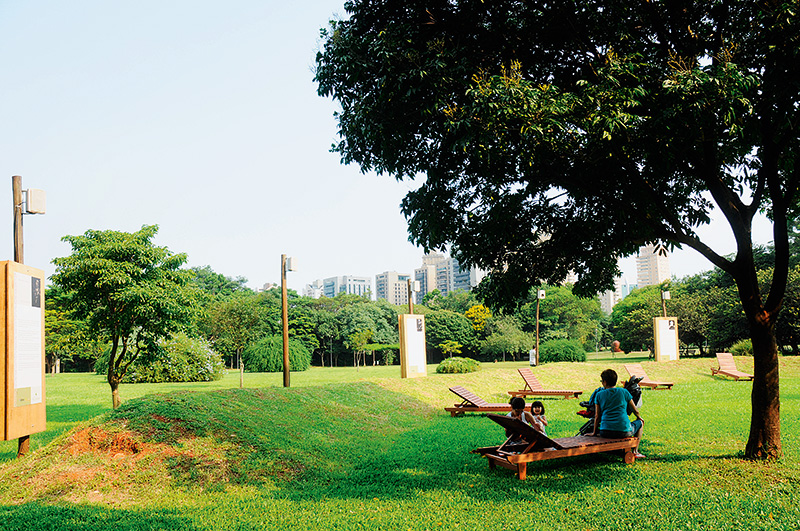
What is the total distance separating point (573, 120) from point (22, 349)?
27.3 feet

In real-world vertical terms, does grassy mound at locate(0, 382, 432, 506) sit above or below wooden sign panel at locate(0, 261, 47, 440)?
below

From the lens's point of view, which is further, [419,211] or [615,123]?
[419,211]

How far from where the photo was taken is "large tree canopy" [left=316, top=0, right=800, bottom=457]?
5879mm

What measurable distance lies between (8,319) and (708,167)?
10081 millimetres

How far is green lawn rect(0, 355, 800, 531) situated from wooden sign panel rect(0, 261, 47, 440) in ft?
2.01

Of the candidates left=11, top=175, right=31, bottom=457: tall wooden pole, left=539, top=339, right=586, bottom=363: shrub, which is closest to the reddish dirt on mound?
left=11, top=175, right=31, bottom=457: tall wooden pole

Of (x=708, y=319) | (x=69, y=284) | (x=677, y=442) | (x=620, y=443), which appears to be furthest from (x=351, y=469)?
(x=708, y=319)

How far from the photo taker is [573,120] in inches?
237

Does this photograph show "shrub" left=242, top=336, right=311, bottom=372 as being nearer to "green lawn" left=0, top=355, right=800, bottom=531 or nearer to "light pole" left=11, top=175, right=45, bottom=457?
"green lawn" left=0, top=355, right=800, bottom=531

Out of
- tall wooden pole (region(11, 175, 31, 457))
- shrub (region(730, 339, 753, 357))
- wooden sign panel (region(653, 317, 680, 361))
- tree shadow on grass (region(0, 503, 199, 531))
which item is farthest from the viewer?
shrub (region(730, 339, 753, 357))

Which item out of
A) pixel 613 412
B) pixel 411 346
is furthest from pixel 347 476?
pixel 411 346

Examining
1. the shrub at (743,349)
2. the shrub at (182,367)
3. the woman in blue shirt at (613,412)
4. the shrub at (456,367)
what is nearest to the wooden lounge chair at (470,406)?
the woman in blue shirt at (613,412)

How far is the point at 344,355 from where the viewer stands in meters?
53.8

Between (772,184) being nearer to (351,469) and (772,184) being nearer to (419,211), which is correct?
(419,211)
